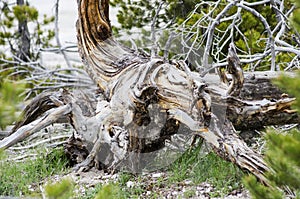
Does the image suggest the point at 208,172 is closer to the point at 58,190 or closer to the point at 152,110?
the point at 152,110

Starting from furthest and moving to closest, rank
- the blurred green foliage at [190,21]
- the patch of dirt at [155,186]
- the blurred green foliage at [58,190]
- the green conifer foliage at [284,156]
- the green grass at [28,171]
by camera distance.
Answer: the blurred green foliage at [190,21], the green grass at [28,171], the patch of dirt at [155,186], the green conifer foliage at [284,156], the blurred green foliage at [58,190]

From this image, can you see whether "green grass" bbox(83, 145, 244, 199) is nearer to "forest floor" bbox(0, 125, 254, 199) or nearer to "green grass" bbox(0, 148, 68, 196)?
"forest floor" bbox(0, 125, 254, 199)

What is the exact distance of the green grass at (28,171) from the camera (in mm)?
3227

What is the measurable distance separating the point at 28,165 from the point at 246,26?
9.79 ft

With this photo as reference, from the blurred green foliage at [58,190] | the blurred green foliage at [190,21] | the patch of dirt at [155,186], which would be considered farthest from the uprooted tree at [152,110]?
the blurred green foliage at [58,190]

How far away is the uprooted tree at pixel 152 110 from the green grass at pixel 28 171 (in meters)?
0.13

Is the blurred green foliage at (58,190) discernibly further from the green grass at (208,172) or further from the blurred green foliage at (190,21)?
the blurred green foliage at (190,21)

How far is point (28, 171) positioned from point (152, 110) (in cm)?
92

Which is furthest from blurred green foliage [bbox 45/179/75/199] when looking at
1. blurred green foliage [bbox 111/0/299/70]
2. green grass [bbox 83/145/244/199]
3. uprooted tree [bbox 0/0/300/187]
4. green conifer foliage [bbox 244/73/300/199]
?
blurred green foliage [bbox 111/0/299/70]

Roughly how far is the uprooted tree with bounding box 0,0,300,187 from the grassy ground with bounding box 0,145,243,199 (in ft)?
0.48

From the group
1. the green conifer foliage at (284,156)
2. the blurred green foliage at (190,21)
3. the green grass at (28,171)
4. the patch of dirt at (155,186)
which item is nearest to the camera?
the green conifer foliage at (284,156)

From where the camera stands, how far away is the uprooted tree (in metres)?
3.23

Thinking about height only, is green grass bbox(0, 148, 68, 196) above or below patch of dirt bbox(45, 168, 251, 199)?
below

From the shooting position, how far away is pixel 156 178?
3.30 m
